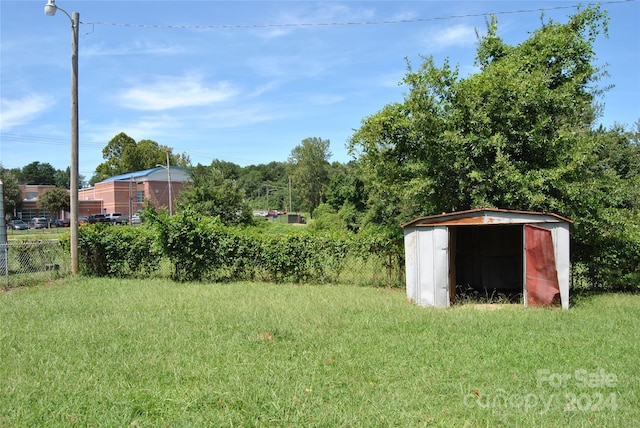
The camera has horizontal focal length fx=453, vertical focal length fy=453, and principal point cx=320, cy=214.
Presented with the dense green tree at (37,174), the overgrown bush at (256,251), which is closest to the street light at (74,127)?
the overgrown bush at (256,251)

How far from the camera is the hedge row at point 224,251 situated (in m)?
12.3

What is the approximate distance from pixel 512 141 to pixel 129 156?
72.1 metres

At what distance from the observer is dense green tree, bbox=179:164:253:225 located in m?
29.5

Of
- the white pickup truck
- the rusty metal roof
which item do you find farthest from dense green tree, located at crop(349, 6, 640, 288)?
the white pickup truck

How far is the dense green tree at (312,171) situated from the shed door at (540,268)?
2216 inches

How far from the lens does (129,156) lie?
73.1 m

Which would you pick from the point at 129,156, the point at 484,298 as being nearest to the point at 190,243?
the point at 484,298

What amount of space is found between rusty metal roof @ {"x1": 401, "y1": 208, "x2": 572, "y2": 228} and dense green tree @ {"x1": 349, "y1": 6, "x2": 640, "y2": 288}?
Answer: 105 cm

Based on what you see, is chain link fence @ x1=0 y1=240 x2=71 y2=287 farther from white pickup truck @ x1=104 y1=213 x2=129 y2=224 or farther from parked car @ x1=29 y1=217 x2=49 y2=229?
parked car @ x1=29 y1=217 x2=49 y2=229

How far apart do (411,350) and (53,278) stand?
37.0 ft

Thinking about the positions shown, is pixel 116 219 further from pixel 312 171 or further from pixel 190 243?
pixel 190 243

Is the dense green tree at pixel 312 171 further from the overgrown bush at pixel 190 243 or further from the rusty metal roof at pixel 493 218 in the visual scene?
the rusty metal roof at pixel 493 218

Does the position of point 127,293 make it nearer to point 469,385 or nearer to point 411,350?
point 411,350

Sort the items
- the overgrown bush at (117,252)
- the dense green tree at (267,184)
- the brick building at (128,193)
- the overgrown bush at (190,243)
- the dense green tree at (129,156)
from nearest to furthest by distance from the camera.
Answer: the overgrown bush at (190,243)
the overgrown bush at (117,252)
the brick building at (128,193)
the dense green tree at (129,156)
the dense green tree at (267,184)
